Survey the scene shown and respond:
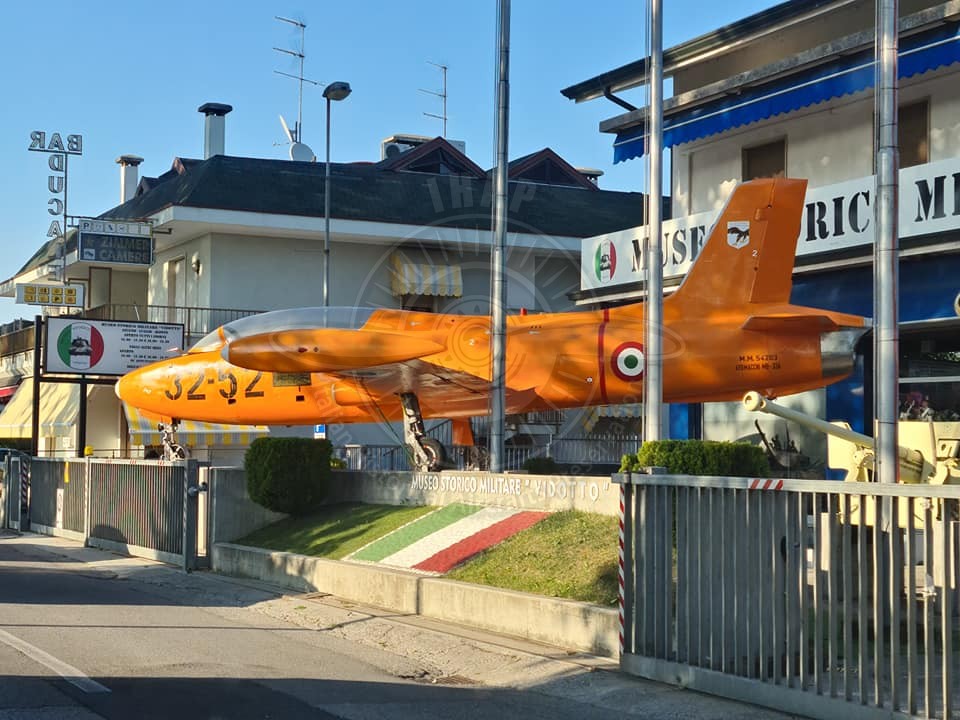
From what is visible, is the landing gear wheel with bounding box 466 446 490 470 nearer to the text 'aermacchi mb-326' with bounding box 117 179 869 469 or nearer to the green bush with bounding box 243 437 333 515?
the text 'aermacchi mb-326' with bounding box 117 179 869 469

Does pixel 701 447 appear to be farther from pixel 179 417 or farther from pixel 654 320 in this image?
pixel 179 417

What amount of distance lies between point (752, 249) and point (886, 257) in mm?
10123

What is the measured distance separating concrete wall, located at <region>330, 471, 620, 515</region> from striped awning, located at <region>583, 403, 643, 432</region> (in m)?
15.2

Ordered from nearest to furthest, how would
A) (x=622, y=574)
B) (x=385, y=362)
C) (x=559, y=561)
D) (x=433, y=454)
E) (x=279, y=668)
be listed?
1. (x=279, y=668)
2. (x=622, y=574)
3. (x=559, y=561)
4. (x=385, y=362)
5. (x=433, y=454)

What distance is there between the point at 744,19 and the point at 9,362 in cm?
3591

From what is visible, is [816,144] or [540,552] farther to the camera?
[816,144]

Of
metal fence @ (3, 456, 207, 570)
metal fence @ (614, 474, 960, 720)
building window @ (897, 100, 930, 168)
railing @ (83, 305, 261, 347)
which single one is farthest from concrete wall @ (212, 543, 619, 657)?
railing @ (83, 305, 261, 347)

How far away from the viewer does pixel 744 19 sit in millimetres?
22203

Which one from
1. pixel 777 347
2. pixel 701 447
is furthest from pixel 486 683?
pixel 777 347

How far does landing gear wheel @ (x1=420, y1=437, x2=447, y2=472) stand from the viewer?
19.7m

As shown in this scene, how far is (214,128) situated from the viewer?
4778 centimetres

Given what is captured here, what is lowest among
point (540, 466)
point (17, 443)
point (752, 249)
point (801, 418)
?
point (17, 443)

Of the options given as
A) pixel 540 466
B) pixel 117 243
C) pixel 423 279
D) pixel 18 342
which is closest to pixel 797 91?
pixel 540 466

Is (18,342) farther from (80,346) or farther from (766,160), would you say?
(766,160)
